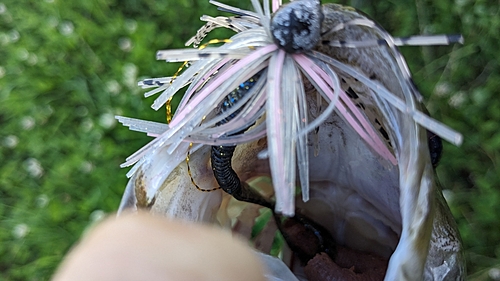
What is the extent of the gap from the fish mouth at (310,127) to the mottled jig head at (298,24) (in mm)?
20

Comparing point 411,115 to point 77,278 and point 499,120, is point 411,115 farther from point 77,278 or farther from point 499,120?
point 499,120

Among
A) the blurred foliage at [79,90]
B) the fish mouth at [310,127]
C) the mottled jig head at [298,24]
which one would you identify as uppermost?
the mottled jig head at [298,24]

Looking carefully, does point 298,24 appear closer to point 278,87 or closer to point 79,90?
point 278,87

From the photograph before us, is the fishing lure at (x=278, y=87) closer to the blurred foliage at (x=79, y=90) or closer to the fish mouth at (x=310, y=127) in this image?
the fish mouth at (x=310, y=127)

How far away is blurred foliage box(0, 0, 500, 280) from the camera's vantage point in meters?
1.34

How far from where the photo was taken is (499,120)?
1277mm

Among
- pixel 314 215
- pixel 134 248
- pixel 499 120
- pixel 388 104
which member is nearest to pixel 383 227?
pixel 314 215

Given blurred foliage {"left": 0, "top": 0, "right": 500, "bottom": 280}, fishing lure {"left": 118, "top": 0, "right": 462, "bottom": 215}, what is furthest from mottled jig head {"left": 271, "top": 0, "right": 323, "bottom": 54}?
blurred foliage {"left": 0, "top": 0, "right": 500, "bottom": 280}

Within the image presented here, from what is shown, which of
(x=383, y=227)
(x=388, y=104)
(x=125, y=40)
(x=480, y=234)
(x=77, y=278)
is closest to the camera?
(x=77, y=278)

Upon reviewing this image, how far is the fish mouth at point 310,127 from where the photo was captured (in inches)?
17.2

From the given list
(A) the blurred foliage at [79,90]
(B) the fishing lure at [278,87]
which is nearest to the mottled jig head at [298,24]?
(B) the fishing lure at [278,87]

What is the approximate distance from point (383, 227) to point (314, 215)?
147 millimetres

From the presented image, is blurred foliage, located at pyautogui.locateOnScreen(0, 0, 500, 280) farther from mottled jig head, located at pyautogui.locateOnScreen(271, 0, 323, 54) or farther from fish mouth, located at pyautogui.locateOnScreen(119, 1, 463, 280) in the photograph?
mottled jig head, located at pyautogui.locateOnScreen(271, 0, 323, 54)

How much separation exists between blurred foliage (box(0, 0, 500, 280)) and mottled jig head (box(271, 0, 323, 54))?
94 cm
